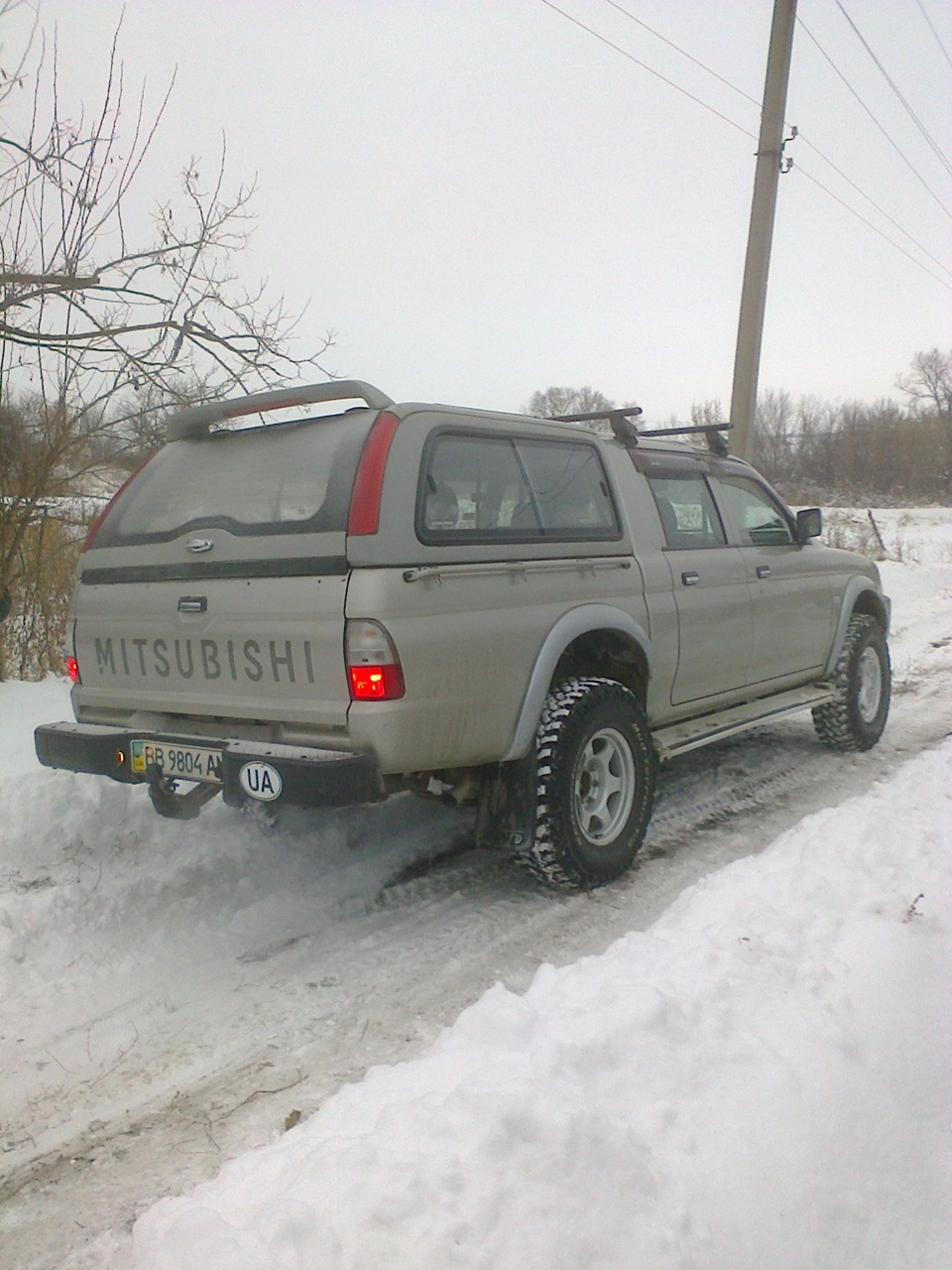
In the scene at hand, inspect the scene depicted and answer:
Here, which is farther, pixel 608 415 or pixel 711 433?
pixel 711 433

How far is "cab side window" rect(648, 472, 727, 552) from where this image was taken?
16.0 ft

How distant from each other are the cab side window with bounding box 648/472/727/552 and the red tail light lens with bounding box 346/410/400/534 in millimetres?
1843

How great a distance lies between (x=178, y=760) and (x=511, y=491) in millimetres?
1679

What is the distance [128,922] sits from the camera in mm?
3727

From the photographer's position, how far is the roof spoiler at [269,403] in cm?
362

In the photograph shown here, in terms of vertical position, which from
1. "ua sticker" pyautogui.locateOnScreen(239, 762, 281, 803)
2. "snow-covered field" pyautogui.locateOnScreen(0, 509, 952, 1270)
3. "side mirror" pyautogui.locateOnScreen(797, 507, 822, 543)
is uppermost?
"side mirror" pyautogui.locateOnScreen(797, 507, 822, 543)

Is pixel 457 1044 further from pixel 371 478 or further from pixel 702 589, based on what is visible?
pixel 702 589

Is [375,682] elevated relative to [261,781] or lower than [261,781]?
elevated

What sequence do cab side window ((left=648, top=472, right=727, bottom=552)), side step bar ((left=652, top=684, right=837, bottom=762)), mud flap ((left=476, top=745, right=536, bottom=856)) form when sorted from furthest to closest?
1. cab side window ((left=648, top=472, right=727, bottom=552))
2. side step bar ((left=652, top=684, right=837, bottom=762))
3. mud flap ((left=476, top=745, right=536, bottom=856))

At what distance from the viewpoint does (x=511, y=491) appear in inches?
155

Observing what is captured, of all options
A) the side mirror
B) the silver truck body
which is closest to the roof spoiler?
the silver truck body

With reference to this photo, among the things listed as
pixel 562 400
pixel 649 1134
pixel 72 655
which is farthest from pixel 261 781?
pixel 562 400

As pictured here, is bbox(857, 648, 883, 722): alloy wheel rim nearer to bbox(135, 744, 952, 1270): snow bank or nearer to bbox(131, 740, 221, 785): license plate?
bbox(135, 744, 952, 1270): snow bank

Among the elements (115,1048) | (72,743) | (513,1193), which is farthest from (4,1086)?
(513,1193)
